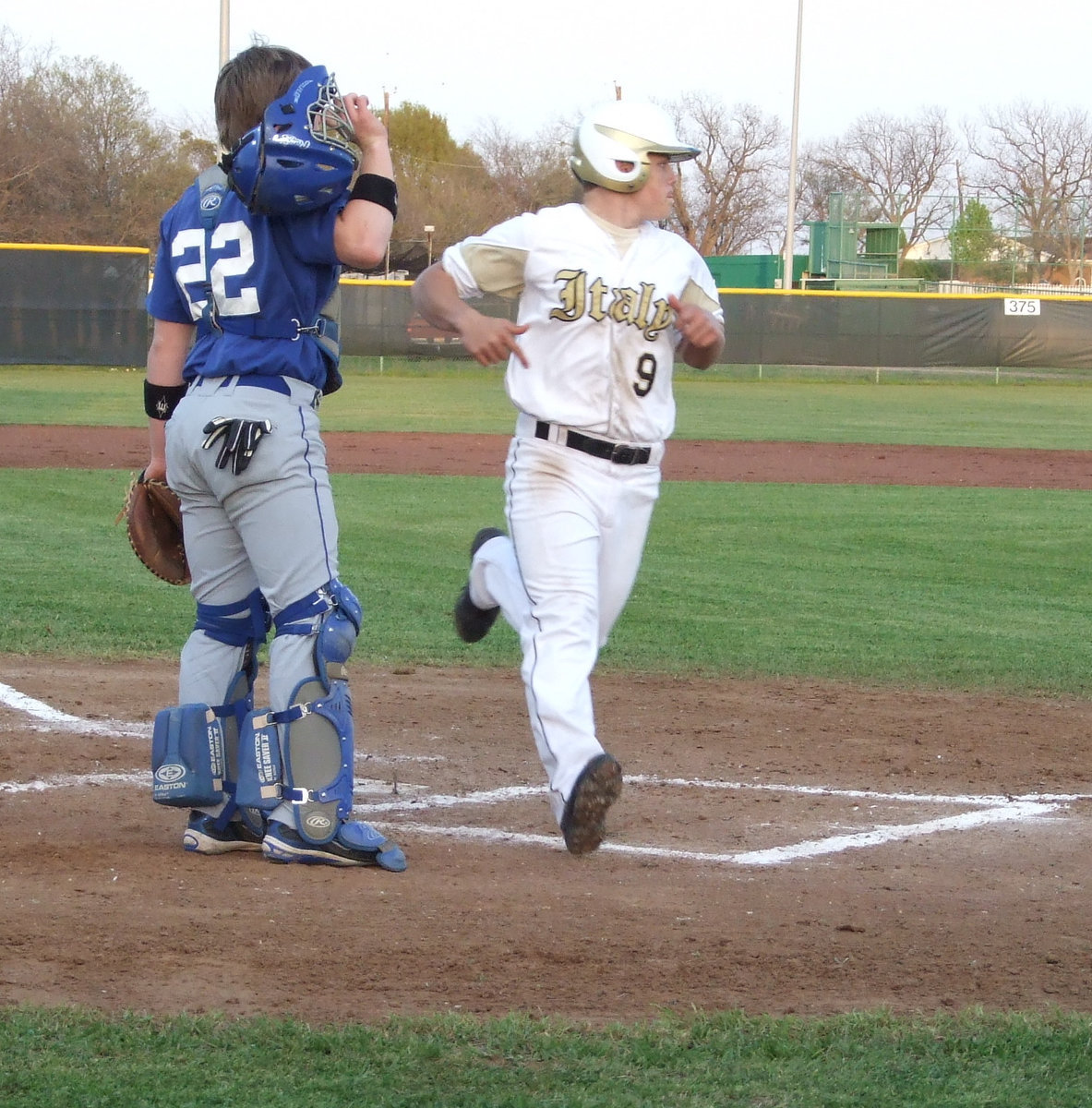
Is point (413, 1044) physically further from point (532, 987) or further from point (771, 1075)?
point (771, 1075)

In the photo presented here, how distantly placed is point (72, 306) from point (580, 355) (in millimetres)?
24982

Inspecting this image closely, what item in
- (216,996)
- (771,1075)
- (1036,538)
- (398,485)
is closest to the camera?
(771,1075)

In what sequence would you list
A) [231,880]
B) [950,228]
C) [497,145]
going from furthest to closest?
[497,145] < [950,228] < [231,880]

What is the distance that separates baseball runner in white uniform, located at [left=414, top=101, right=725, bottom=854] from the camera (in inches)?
149

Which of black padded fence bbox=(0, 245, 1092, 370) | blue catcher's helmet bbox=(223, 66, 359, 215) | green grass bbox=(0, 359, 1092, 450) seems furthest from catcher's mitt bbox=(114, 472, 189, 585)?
black padded fence bbox=(0, 245, 1092, 370)

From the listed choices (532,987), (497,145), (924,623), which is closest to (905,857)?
(532,987)

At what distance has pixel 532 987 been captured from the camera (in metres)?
2.99

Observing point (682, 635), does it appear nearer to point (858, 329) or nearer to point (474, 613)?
point (474, 613)

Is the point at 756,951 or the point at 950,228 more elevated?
the point at 950,228

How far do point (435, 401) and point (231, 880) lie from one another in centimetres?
2124

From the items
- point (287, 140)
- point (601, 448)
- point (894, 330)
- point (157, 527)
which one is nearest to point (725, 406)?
point (894, 330)

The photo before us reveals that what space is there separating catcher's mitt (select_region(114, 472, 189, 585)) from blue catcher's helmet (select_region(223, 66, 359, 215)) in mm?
960

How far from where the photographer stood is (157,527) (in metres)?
4.20

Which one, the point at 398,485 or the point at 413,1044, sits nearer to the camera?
the point at 413,1044
